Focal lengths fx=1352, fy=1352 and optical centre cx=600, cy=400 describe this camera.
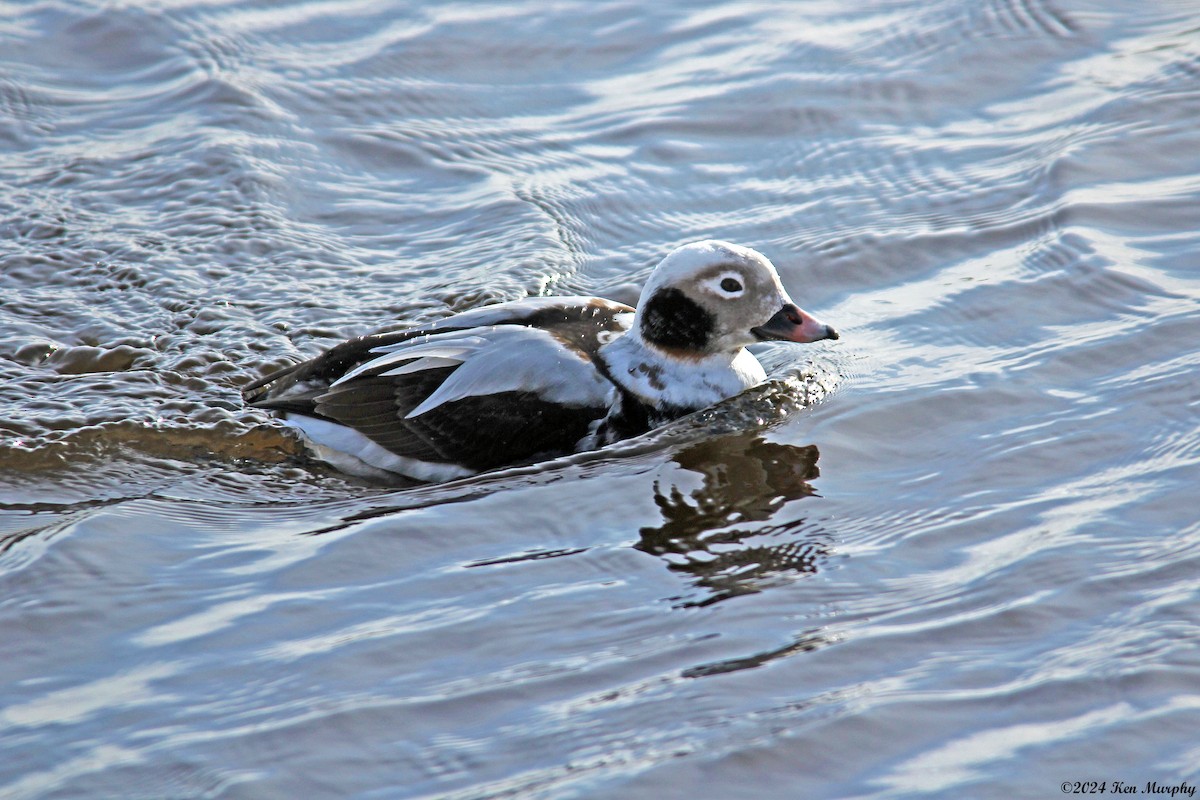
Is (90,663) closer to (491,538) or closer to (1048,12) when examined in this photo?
(491,538)

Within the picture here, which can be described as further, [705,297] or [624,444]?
[705,297]

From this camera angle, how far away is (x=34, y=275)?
7.65 meters

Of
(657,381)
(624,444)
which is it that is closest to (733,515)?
(624,444)

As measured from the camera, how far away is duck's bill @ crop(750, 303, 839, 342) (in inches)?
243

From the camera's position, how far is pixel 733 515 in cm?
534

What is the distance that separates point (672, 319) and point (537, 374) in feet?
2.45

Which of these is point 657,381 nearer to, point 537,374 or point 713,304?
point 713,304

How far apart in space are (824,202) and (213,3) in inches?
211
